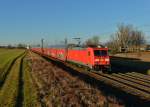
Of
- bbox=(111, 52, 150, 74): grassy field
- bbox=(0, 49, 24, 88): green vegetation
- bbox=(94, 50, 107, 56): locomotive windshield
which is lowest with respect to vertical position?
bbox=(0, 49, 24, 88): green vegetation

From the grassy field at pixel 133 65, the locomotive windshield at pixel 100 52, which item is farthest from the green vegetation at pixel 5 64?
the grassy field at pixel 133 65

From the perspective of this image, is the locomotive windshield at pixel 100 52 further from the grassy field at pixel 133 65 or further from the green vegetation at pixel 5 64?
the green vegetation at pixel 5 64

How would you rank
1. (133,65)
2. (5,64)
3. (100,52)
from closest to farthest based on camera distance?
(100,52), (133,65), (5,64)

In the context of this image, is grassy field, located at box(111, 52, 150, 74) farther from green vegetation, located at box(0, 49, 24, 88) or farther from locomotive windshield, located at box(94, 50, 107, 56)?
green vegetation, located at box(0, 49, 24, 88)

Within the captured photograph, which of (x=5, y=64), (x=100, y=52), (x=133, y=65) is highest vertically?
(x=100, y=52)

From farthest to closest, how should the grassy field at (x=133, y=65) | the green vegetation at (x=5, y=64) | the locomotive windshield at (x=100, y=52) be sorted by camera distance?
the grassy field at (x=133, y=65) < the locomotive windshield at (x=100, y=52) < the green vegetation at (x=5, y=64)

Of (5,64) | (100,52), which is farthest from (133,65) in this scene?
(5,64)

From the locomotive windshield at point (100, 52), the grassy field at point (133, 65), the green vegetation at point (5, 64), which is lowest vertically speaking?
the green vegetation at point (5, 64)

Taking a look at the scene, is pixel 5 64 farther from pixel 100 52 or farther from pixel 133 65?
pixel 100 52

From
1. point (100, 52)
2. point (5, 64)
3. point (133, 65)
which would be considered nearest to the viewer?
point (100, 52)

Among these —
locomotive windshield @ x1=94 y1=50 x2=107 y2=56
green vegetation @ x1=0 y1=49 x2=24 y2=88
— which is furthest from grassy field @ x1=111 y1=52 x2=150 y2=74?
green vegetation @ x1=0 y1=49 x2=24 y2=88

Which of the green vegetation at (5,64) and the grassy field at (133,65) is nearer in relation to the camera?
the green vegetation at (5,64)

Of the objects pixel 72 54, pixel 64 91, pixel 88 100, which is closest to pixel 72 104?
pixel 88 100

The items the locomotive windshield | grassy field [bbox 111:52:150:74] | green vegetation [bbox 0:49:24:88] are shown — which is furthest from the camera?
grassy field [bbox 111:52:150:74]
